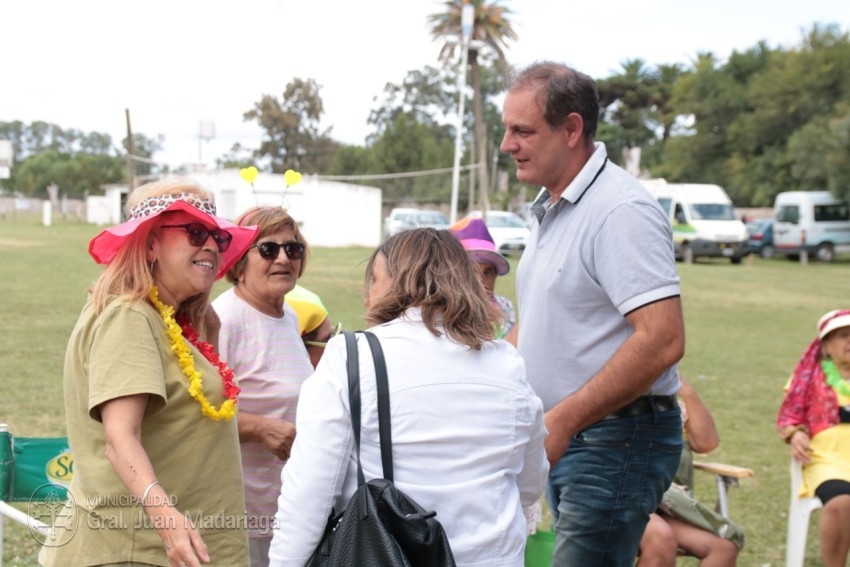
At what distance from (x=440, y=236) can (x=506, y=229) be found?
29.2m

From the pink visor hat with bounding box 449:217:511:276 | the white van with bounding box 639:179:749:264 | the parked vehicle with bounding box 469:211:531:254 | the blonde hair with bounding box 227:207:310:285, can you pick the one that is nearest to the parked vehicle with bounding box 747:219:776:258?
the white van with bounding box 639:179:749:264

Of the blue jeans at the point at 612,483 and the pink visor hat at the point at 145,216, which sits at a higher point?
the pink visor hat at the point at 145,216

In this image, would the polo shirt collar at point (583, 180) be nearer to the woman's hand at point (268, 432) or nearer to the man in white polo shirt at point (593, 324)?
the man in white polo shirt at point (593, 324)

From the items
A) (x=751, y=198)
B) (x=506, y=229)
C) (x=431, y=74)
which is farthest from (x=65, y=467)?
(x=431, y=74)

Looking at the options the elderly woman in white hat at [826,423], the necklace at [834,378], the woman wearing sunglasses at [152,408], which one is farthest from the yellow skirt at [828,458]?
the woman wearing sunglasses at [152,408]

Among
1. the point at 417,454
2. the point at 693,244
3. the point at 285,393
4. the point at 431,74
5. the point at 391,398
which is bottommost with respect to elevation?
the point at 693,244

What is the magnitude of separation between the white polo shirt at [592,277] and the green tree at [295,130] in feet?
206

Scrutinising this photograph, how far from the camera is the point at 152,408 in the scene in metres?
2.30

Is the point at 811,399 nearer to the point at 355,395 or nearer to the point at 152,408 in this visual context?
the point at 355,395

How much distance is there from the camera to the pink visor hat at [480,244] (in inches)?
177

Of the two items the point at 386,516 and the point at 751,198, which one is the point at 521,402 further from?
the point at 751,198

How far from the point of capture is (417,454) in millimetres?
2002

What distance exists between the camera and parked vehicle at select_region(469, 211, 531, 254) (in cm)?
2983

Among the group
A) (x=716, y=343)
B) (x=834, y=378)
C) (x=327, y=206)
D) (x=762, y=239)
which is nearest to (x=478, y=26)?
(x=327, y=206)
